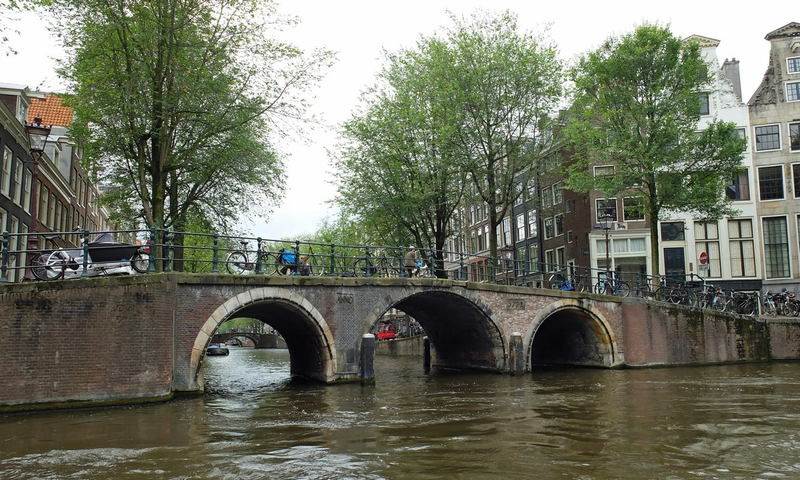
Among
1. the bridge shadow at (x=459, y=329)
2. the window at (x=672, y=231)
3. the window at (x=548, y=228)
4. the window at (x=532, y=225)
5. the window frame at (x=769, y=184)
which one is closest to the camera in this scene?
the bridge shadow at (x=459, y=329)

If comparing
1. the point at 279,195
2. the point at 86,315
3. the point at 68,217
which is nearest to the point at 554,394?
the point at 86,315

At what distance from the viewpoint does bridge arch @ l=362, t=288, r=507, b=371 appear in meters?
19.2

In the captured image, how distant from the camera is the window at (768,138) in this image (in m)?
33.4

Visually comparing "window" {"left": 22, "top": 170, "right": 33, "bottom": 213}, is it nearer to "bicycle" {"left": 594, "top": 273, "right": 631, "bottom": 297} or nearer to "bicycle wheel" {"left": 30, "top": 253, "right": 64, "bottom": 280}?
"bicycle wheel" {"left": 30, "top": 253, "right": 64, "bottom": 280}

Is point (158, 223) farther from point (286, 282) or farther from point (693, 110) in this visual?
point (693, 110)

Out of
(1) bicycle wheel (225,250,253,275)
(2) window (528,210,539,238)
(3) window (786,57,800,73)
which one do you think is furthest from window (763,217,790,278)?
(1) bicycle wheel (225,250,253,275)

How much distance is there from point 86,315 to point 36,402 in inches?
71.6

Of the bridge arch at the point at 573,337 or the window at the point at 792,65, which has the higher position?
the window at the point at 792,65

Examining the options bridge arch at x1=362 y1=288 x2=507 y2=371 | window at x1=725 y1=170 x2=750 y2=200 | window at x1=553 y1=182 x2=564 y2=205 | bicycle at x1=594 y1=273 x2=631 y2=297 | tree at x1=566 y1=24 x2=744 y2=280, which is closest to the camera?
bridge arch at x1=362 y1=288 x2=507 y2=371

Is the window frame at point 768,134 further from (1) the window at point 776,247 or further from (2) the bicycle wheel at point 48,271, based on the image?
(2) the bicycle wheel at point 48,271

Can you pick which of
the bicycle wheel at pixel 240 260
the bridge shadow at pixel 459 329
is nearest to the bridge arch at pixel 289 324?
the bicycle wheel at pixel 240 260

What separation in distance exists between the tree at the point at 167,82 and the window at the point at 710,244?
78.2 ft

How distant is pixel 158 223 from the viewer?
18.2 metres

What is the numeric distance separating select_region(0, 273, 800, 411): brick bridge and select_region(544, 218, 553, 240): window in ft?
47.1
